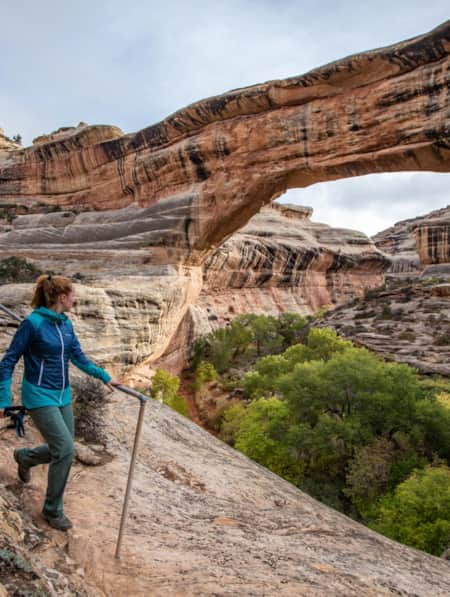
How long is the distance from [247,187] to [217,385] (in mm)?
12378

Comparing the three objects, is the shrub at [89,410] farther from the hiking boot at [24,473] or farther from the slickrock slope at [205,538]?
the hiking boot at [24,473]

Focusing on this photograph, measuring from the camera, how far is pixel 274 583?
235 cm

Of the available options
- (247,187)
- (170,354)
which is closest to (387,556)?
(247,187)

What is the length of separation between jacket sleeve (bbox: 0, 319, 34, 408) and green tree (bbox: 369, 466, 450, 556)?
9.08 meters

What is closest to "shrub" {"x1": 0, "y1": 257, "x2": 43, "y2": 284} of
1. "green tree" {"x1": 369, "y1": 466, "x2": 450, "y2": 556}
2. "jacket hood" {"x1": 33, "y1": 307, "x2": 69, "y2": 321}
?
"jacket hood" {"x1": 33, "y1": 307, "x2": 69, "y2": 321}

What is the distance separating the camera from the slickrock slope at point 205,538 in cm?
227

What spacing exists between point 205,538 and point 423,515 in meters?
8.13

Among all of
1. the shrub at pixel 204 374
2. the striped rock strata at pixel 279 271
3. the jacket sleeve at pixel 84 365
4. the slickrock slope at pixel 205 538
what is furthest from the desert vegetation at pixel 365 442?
the striped rock strata at pixel 279 271

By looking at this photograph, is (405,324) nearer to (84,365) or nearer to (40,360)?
(84,365)

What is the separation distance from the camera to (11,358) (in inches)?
91.0

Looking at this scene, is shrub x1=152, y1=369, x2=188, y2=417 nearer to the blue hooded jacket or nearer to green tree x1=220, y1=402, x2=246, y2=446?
green tree x1=220, y1=402, x2=246, y2=446

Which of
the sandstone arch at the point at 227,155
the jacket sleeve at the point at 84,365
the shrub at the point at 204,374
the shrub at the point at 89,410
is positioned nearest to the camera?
the jacket sleeve at the point at 84,365

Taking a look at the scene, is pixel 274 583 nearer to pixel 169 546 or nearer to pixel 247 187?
pixel 169 546

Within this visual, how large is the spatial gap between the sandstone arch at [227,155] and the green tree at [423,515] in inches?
311
